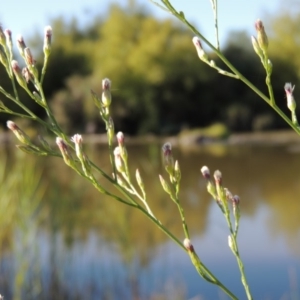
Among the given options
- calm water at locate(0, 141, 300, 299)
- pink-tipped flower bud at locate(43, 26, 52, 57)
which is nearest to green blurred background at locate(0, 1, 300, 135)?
calm water at locate(0, 141, 300, 299)

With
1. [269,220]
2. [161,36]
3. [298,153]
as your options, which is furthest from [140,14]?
[269,220]

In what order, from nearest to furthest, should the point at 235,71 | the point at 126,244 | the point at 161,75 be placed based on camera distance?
the point at 235,71, the point at 126,244, the point at 161,75

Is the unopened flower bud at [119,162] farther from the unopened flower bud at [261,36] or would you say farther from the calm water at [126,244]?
the calm water at [126,244]

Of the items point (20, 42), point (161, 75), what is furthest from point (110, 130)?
point (161, 75)

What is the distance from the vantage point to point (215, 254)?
3.08 metres

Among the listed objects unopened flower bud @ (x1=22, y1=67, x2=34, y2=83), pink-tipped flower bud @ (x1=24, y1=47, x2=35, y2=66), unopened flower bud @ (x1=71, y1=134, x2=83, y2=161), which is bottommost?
unopened flower bud @ (x1=71, y1=134, x2=83, y2=161)

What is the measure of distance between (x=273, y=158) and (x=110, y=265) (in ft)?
15.0

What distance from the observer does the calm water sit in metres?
1.98

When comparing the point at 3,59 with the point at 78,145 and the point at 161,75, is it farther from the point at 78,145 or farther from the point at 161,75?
the point at 161,75

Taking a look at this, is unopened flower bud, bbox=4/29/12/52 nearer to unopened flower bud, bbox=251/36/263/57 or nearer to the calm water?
unopened flower bud, bbox=251/36/263/57

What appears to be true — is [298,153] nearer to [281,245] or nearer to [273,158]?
[273,158]

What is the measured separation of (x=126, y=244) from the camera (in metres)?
→ 1.99

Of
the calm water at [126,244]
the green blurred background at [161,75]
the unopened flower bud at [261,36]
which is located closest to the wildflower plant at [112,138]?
the unopened flower bud at [261,36]

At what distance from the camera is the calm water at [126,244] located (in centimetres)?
198
